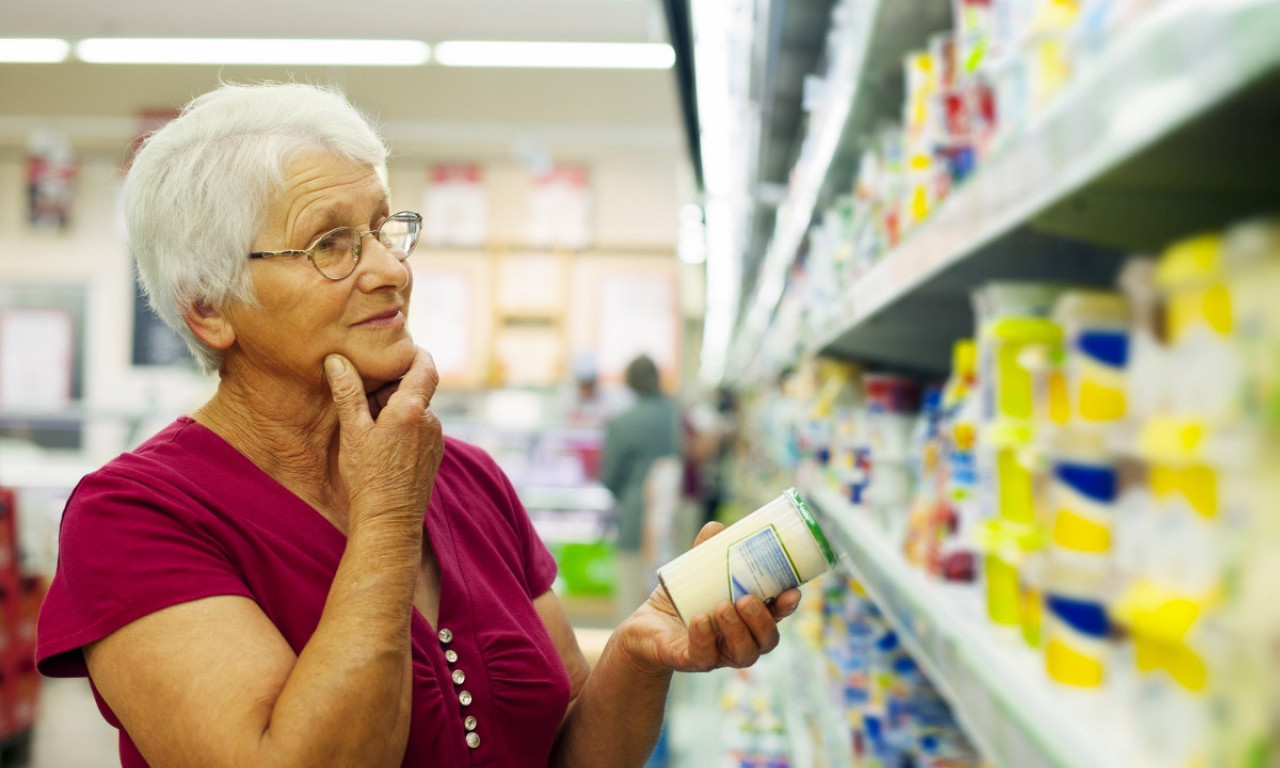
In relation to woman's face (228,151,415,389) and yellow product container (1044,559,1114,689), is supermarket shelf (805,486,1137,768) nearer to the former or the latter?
yellow product container (1044,559,1114,689)

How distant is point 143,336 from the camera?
26.8ft

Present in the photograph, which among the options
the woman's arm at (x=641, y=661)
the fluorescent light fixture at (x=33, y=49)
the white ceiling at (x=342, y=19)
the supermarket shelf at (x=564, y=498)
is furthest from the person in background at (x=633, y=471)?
the woman's arm at (x=641, y=661)

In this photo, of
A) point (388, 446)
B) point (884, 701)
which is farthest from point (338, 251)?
point (884, 701)

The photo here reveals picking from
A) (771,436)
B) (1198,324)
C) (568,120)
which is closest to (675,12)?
(1198,324)

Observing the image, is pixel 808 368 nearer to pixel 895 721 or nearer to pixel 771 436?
pixel 895 721

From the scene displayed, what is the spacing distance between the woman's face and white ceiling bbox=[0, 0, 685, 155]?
4.31 metres

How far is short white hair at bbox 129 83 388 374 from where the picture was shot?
1.19 m

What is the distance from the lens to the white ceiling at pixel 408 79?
6227 millimetres

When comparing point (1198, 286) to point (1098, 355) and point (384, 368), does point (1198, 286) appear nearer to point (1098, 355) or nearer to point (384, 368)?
point (1098, 355)

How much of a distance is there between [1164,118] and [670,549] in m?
5.63

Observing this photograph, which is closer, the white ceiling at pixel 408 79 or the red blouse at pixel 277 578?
the red blouse at pixel 277 578

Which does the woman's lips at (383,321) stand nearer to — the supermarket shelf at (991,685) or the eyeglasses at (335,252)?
the eyeglasses at (335,252)

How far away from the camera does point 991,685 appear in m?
0.88

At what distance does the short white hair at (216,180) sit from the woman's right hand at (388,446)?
17 cm
